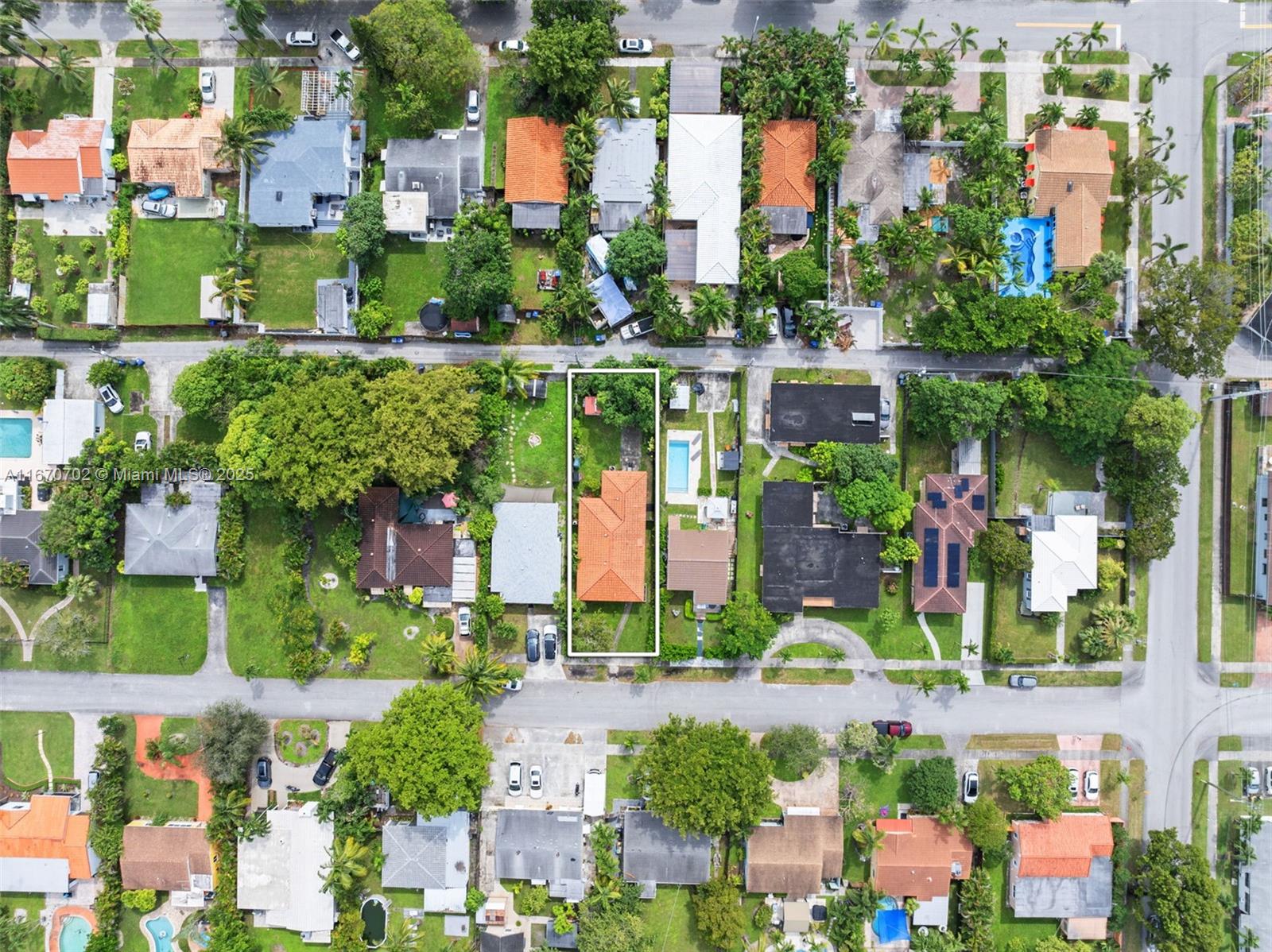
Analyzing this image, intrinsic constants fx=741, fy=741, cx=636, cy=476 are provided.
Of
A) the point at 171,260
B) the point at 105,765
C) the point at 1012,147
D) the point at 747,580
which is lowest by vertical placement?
the point at 105,765

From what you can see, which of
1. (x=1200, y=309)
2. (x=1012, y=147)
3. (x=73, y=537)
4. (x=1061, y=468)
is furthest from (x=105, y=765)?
(x=1200, y=309)

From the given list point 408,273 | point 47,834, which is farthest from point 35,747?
point 408,273

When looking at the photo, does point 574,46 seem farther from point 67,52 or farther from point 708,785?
point 708,785

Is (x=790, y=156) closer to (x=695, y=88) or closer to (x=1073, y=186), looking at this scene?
(x=695, y=88)

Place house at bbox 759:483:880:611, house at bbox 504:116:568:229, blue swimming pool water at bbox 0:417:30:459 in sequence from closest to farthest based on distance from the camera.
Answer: house at bbox 504:116:568:229 < house at bbox 759:483:880:611 < blue swimming pool water at bbox 0:417:30:459

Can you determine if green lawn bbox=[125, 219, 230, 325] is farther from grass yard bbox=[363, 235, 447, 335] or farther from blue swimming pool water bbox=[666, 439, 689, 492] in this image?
blue swimming pool water bbox=[666, 439, 689, 492]

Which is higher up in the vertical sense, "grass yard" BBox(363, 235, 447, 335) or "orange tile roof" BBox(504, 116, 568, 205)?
"orange tile roof" BBox(504, 116, 568, 205)

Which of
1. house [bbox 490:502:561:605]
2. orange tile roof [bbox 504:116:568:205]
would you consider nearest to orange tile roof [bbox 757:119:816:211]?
orange tile roof [bbox 504:116:568:205]

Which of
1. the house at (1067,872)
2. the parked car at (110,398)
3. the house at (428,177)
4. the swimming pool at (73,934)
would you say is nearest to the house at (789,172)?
the house at (428,177)
